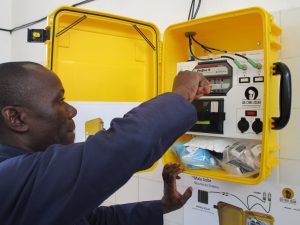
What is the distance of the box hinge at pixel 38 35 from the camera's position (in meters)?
1.05

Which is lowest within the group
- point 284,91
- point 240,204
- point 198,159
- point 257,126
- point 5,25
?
point 240,204

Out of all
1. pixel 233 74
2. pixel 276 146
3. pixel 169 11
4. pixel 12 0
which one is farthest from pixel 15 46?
pixel 276 146

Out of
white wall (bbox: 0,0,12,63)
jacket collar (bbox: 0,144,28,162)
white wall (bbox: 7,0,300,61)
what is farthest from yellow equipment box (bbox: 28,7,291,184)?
white wall (bbox: 0,0,12,63)

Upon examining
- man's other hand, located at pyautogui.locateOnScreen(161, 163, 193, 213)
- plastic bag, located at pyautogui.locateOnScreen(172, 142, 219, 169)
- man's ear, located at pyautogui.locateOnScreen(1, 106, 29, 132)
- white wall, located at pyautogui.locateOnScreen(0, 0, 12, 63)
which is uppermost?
white wall, located at pyautogui.locateOnScreen(0, 0, 12, 63)

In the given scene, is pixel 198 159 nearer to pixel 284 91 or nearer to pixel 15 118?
pixel 284 91

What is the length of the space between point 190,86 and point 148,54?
700 millimetres

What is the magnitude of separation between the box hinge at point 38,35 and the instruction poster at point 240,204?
80cm

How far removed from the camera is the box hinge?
105 centimetres

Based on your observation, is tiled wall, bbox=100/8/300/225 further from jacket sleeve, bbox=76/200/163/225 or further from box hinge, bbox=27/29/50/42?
box hinge, bbox=27/29/50/42

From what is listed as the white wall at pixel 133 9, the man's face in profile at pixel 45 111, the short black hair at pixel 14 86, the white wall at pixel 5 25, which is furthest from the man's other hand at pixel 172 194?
the white wall at pixel 5 25

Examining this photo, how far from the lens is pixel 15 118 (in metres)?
0.67

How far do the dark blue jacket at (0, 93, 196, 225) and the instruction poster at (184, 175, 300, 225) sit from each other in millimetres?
754

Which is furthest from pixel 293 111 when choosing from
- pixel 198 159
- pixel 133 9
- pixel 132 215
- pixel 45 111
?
pixel 133 9

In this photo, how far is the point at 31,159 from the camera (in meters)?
0.56
